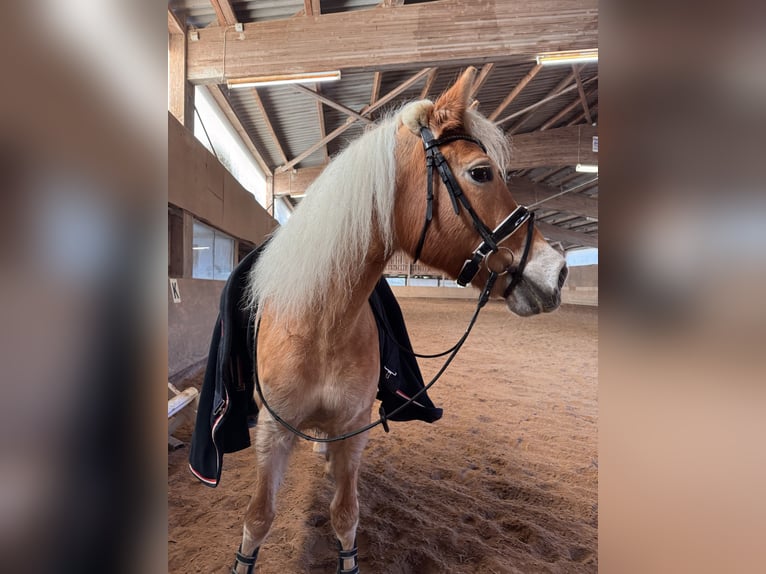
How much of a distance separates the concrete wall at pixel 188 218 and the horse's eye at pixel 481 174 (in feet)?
7.70

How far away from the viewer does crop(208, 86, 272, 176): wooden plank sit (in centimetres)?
392

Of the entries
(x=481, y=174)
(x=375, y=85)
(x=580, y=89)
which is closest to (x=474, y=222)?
(x=481, y=174)

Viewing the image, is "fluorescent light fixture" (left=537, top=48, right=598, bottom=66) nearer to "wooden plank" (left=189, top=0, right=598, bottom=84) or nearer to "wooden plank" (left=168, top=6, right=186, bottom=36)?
"wooden plank" (left=189, top=0, right=598, bottom=84)

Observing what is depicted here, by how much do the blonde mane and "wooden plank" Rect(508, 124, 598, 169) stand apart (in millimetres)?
5894

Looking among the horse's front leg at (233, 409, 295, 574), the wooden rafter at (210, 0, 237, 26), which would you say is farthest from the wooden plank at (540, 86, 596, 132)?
the horse's front leg at (233, 409, 295, 574)

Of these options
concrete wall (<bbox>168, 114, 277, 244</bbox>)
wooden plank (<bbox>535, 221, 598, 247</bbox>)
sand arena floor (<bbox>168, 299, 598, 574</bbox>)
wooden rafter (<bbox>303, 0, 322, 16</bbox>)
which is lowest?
sand arena floor (<bbox>168, 299, 598, 574</bbox>)

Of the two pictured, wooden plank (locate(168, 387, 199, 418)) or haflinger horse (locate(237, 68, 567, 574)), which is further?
wooden plank (locate(168, 387, 199, 418))

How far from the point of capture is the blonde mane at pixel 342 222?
90 cm

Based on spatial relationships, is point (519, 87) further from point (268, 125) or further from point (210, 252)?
point (210, 252)

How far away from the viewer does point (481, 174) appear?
0.89m

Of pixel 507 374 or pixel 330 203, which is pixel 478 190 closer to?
pixel 330 203
